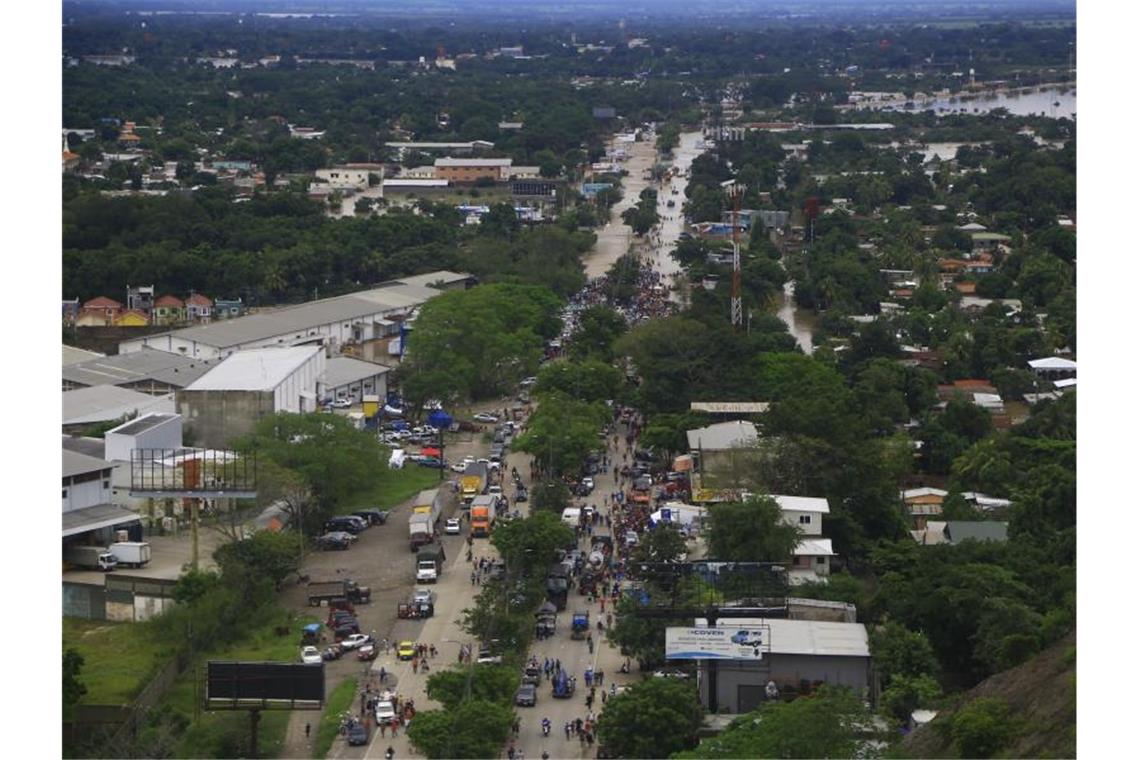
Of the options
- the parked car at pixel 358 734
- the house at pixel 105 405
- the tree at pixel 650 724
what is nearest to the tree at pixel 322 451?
the house at pixel 105 405

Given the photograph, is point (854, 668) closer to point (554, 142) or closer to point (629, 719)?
point (629, 719)

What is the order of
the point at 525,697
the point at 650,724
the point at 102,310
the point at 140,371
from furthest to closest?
the point at 102,310
the point at 140,371
the point at 525,697
the point at 650,724

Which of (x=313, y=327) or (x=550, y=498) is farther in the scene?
(x=313, y=327)

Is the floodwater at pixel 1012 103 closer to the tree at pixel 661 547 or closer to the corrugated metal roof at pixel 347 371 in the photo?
the corrugated metal roof at pixel 347 371

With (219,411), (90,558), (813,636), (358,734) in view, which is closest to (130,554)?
(90,558)

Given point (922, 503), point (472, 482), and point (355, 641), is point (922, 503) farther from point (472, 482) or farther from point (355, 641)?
point (355, 641)

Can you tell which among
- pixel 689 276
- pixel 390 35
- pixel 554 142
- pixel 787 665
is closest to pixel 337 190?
pixel 554 142

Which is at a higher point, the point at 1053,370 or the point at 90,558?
the point at 1053,370
